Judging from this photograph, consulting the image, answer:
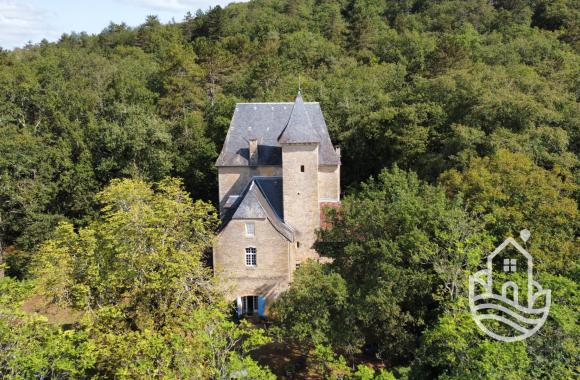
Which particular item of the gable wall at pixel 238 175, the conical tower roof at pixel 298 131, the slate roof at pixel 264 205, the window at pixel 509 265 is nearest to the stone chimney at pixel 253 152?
the gable wall at pixel 238 175

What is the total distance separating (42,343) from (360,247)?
15.2 meters

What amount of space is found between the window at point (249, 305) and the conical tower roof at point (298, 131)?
11.6 meters

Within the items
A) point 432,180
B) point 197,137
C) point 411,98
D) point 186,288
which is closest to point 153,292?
point 186,288

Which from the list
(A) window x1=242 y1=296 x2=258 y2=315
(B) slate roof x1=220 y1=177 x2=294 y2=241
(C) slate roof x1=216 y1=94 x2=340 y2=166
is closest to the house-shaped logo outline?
(B) slate roof x1=220 y1=177 x2=294 y2=241

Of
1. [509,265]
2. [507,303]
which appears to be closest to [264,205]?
[509,265]

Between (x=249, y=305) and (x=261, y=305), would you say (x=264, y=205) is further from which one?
(x=249, y=305)

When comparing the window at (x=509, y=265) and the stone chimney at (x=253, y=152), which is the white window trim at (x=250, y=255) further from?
the window at (x=509, y=265)

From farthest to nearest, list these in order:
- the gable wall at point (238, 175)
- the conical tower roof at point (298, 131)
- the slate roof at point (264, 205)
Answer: the gable wall at point (238, 175), the conical tower roof at point (298, 131), the slate roof at point (264, 205)

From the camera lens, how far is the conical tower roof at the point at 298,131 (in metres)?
34.8

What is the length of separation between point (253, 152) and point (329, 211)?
1510 cm

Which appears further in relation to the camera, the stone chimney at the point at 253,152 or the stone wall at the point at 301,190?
the stone chimney at the point at 253,152

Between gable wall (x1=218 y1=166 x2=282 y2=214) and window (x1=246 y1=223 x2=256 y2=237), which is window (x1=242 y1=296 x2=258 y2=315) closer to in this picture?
window (x1=246 y1=223 x2=256 y2=237)

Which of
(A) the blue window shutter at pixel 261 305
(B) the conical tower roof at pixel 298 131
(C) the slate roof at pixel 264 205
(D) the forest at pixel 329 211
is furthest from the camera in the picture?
Answer: (B) the conical tower roof at pixel 298 131

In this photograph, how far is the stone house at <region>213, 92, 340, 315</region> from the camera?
33031 mm
